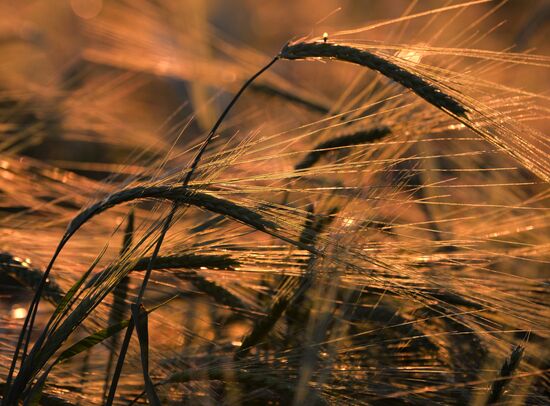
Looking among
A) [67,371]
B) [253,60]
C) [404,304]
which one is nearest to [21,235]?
[67,371]

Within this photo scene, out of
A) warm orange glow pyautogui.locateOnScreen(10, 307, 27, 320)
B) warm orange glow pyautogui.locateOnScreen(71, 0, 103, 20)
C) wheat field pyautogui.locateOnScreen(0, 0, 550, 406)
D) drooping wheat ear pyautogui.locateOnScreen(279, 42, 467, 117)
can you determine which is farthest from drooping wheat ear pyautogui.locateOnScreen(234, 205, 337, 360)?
warm orange glow pyautogui.locateOnScreen(71, 0, 103, 20)

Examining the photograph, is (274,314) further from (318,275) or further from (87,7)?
(87,7)

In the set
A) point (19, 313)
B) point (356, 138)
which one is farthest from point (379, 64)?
point (19, 313)

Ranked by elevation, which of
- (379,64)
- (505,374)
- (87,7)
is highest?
(87,7)

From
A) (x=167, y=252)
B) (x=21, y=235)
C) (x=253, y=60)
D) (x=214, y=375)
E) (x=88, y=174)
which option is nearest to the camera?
(x=214, y=375)

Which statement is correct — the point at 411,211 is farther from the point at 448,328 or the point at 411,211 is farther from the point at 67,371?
the point at 67,371
